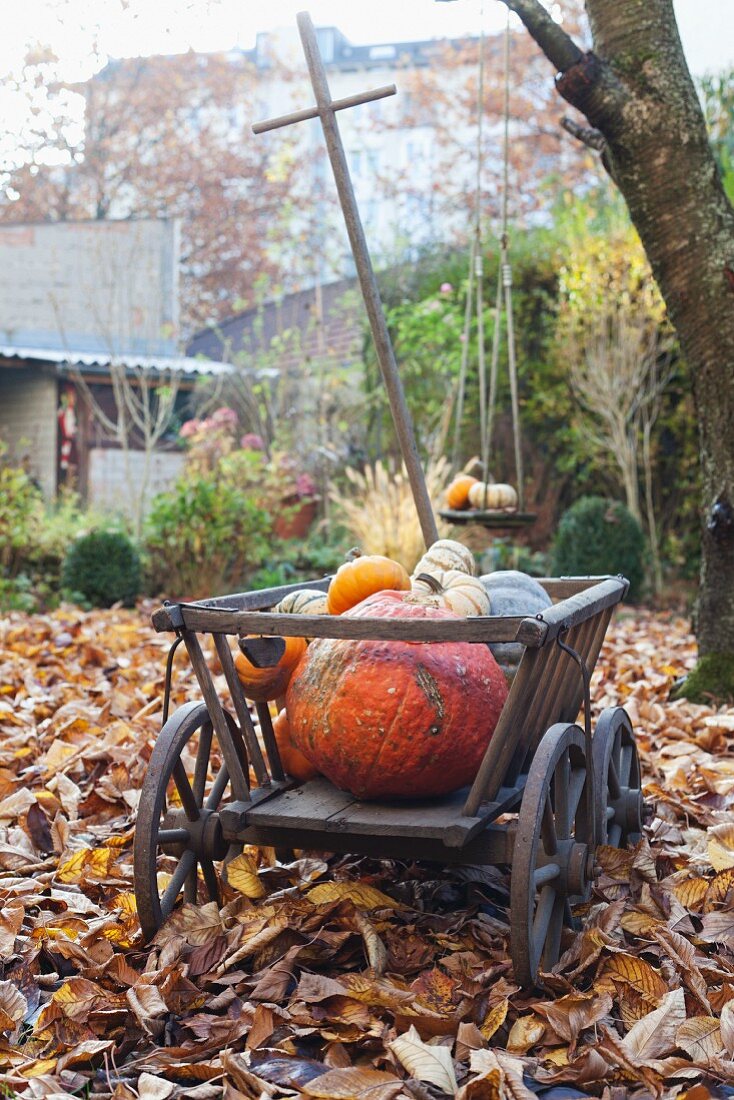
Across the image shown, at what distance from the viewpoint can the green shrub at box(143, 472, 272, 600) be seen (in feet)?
27.6

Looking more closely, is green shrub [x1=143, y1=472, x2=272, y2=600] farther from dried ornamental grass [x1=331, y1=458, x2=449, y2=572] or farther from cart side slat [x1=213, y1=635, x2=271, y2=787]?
cart side slat [x1=213, y1=635, x2=271, y2=787]

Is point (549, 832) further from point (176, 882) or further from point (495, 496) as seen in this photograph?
point (495, 496)

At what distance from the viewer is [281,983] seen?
2.01 meters

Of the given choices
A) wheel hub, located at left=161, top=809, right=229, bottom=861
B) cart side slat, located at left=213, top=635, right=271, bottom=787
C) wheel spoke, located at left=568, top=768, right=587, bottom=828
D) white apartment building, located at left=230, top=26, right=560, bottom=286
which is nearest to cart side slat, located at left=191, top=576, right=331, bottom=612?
cart side slat, located at left=213, top=635, right=271, bottom=787

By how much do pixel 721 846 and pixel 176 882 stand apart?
1.39m

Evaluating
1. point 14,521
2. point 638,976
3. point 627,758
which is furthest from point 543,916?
point 14,521

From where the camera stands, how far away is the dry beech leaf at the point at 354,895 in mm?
2316

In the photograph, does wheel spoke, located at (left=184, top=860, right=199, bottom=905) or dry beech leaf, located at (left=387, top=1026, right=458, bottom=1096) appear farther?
wheel spoke, located at (left=184, top=860, right=199, bottom=905)

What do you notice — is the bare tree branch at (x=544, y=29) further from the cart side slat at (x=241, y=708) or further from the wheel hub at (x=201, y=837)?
the wheel hub at (x=201, y=837)

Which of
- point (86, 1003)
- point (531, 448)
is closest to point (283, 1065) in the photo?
point (86, 1003)

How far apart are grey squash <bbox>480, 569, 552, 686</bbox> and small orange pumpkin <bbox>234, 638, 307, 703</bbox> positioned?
0.50m

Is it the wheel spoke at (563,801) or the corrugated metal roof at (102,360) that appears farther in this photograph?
the corrugated metal roof at (102,360)

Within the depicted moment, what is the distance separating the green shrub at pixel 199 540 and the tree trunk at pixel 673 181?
4829 mm

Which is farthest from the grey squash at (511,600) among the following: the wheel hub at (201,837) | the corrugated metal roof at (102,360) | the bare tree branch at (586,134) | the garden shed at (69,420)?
the garden shed at (69,420)
